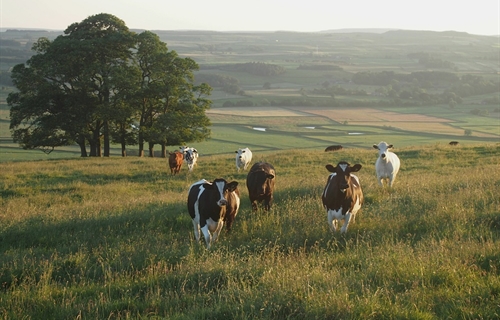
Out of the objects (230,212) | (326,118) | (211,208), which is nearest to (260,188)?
(230,212)

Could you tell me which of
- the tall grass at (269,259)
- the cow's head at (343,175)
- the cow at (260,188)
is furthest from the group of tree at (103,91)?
the cow's head at (343,175)

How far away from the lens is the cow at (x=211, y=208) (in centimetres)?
1124

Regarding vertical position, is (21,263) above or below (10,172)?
above

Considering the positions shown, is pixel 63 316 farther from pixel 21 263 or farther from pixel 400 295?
pixel 400 295

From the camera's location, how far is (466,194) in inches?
517

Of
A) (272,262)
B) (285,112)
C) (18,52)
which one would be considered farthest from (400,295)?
(18,52)

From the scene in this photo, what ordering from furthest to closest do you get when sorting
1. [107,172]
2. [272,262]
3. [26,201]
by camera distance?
1. [107,172]
2. [26,201]
3. [272,262]

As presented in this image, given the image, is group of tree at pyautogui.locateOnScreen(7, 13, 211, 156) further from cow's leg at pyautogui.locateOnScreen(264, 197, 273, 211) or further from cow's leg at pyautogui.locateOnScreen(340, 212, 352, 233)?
cow's leg at pyautogui.locateOnScreen(340, 212, 352, 233)

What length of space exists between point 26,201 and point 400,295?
14274mm

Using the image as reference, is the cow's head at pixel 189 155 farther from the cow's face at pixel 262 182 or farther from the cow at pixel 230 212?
the cow at pixel 230 212

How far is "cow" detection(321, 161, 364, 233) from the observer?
11.6 m

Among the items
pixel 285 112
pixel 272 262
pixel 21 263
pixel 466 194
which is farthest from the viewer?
pixel 285 112

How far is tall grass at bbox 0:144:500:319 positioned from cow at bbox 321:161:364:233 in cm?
29

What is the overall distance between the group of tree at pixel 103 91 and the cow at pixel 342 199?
84.0ft
